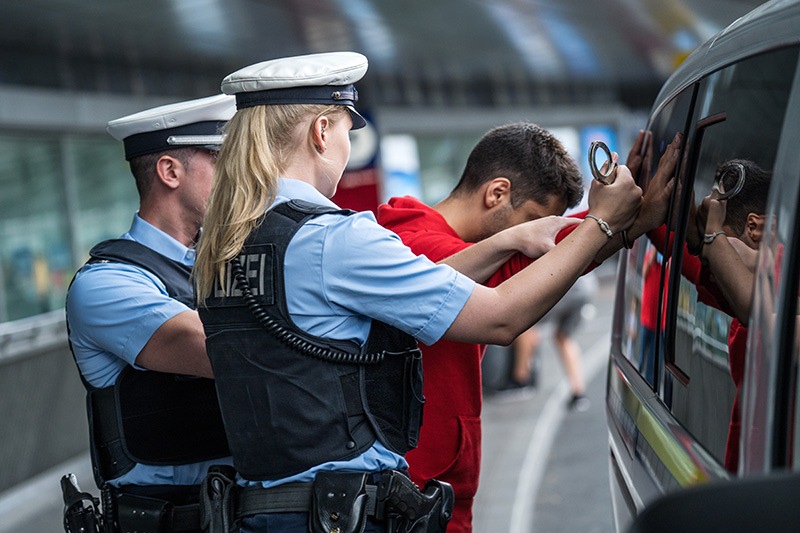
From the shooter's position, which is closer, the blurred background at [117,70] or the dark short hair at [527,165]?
the dark short hair at [527,165]

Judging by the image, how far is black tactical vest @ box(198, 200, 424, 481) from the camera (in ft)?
7.23

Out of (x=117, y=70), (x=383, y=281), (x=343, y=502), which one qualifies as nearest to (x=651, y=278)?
(x=383, y=281)

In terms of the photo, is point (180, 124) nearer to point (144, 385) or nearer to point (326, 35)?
point (144, 385)

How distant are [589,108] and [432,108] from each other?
21.5ft

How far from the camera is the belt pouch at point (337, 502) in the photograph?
221 cm

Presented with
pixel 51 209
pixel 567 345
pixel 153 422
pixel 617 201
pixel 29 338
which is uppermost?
pixel 617 201

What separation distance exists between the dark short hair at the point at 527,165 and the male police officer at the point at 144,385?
35.1 inches

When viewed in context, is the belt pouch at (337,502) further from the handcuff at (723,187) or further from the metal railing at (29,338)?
the metal railing at (29,338)

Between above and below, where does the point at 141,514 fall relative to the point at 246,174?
below

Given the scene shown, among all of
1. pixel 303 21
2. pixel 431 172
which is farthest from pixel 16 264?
pixel 431 172

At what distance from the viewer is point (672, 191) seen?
7.99ft

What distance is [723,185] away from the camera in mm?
2127

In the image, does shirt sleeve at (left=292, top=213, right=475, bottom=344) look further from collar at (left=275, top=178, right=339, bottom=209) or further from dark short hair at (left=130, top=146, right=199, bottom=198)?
dark short hair at (left=130, top=146, right=199, bottom=198)

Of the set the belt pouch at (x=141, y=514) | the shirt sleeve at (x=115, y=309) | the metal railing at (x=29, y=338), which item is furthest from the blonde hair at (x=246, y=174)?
the metal railing at (x=29, y=338)
